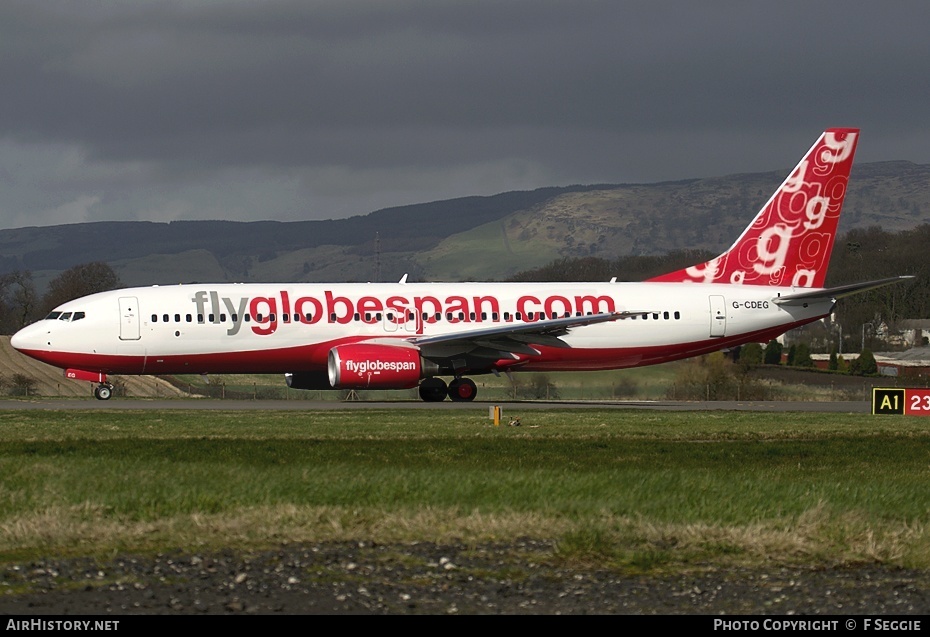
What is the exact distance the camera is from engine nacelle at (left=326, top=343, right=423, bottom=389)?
35406mm

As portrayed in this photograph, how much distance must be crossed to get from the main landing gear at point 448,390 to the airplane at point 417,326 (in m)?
0.04

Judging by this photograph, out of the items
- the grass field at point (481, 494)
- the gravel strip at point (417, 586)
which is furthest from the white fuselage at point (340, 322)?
the gravel strip at point (417, 586)

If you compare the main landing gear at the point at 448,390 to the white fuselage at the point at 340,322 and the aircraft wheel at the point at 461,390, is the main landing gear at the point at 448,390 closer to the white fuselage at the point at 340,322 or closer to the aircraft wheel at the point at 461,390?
the aircraft wheel at the point at 461,390

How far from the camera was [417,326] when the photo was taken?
37906 mm

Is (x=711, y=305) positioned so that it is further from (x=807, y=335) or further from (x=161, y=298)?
(x=807, y=335)

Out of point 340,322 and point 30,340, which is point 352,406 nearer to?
point 340,322

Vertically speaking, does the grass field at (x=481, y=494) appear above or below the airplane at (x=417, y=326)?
below

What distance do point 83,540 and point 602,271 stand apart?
87.6 meters

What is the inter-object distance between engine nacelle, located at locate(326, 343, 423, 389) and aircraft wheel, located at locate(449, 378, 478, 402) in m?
2.86

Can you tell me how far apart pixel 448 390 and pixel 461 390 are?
1.64ft

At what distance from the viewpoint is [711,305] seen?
39.8 m

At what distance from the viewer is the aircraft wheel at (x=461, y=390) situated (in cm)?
3866

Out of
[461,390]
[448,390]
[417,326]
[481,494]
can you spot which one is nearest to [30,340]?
[417,326]

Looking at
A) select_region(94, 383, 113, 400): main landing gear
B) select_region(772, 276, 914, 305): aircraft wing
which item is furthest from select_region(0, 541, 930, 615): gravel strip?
select_region(772, 276, 914, 305): aircraft wing
